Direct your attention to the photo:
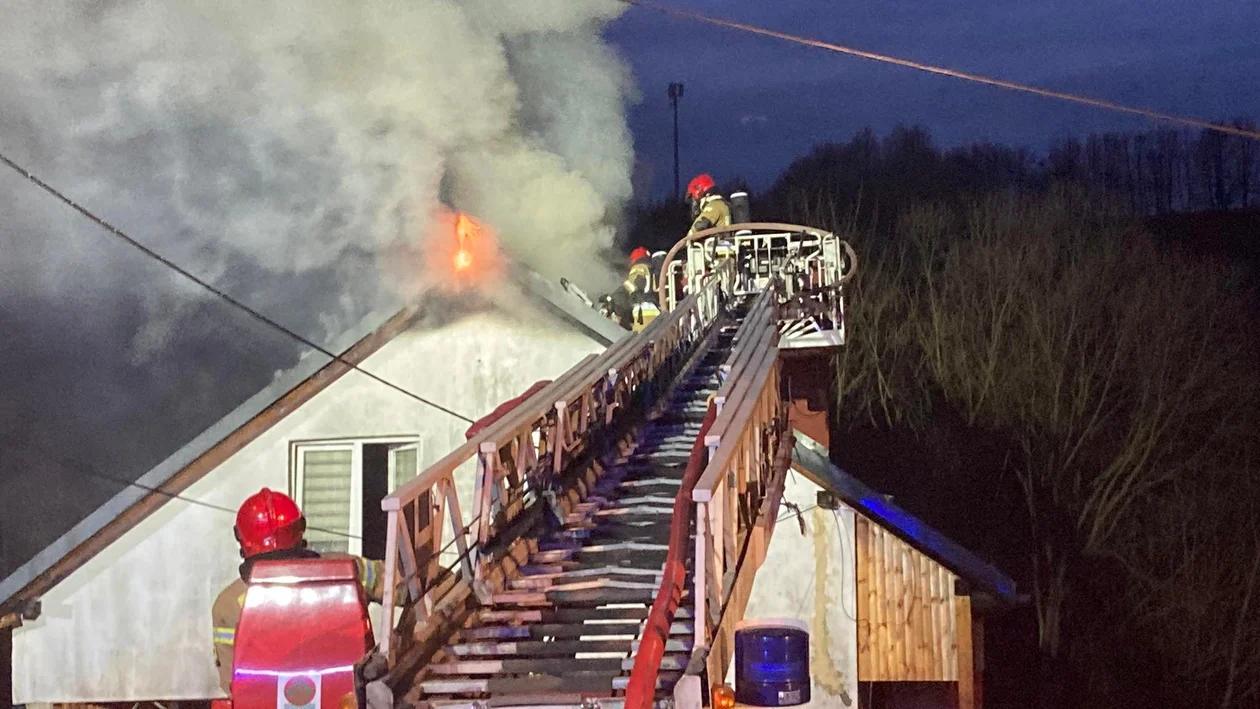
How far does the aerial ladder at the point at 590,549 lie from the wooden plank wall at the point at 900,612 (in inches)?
80.9

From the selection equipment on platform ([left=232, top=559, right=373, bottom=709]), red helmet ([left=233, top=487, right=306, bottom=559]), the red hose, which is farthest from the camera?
red helmet ([left=233, top=487, right=306, bottom=559])

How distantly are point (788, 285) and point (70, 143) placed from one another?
34.4ft

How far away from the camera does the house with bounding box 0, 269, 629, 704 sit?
1017 centimetres

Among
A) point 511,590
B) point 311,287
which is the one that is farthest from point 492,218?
point 511,590

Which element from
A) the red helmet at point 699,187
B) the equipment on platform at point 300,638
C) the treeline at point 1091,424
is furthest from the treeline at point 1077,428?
the equipment on platform at point 300,638

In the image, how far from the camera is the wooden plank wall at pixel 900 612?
10422mm

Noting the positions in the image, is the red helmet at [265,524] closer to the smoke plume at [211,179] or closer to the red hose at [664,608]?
the red hose at [664,608]

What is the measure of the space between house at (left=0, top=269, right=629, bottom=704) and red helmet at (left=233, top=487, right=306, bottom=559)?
4511 mm

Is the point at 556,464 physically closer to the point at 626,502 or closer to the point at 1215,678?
the point at 626,502

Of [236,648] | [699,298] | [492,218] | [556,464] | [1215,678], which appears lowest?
[1215,678]

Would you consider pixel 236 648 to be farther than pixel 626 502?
No

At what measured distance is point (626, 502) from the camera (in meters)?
7.36

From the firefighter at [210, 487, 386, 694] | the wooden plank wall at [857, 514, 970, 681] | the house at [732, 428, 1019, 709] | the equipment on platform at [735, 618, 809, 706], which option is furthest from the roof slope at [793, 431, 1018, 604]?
the firefighter at [210, 487, 386, 694]

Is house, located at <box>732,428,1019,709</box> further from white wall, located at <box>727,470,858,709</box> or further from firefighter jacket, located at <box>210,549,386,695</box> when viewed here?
firefighter jacket, located at <box>210,549,386,695</box>
